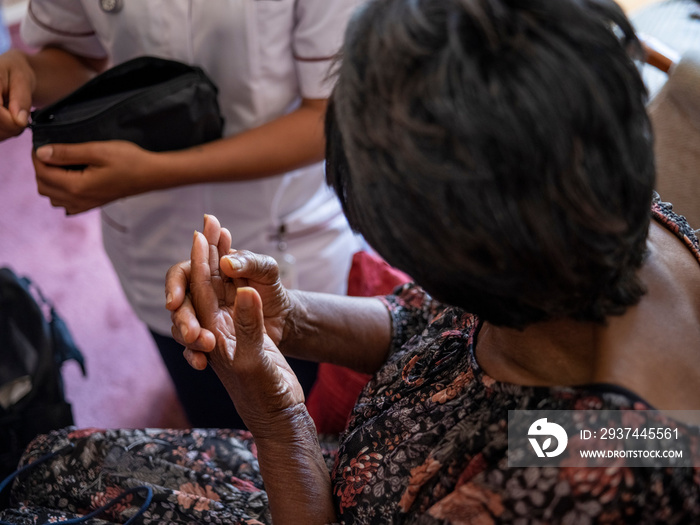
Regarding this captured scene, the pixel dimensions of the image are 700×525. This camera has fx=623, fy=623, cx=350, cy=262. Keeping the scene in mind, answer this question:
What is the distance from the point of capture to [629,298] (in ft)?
2.26

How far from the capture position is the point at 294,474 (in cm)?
84

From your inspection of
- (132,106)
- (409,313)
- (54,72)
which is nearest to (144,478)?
(409,313)

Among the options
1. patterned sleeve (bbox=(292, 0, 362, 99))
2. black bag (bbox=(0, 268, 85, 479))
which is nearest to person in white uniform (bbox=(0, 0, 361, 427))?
patterned sleeve (bbox=(292, 0, 362, 99))

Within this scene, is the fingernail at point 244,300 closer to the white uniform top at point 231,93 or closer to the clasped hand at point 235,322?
the clasped hand at point 235,322

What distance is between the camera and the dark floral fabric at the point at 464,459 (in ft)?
1.98

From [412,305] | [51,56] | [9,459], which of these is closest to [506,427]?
[412,305]

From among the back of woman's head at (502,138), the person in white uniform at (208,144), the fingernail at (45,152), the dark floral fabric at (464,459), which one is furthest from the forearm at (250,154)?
the back of woman's head at (502,138)

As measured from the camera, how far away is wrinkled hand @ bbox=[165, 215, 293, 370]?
848 mm

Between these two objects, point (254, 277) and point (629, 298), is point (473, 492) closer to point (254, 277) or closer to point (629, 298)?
point (629, 298)

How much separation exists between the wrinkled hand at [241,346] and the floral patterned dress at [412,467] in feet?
0.43

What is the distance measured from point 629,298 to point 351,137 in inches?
14.0

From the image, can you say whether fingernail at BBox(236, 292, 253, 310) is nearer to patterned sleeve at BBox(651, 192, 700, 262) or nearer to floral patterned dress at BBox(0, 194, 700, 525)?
floral patterned dress at BBox(0, 194, 700, 525)

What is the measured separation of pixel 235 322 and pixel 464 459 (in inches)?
12.6

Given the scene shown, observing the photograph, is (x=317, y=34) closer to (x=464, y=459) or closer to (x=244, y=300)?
(x=244, y=300)
